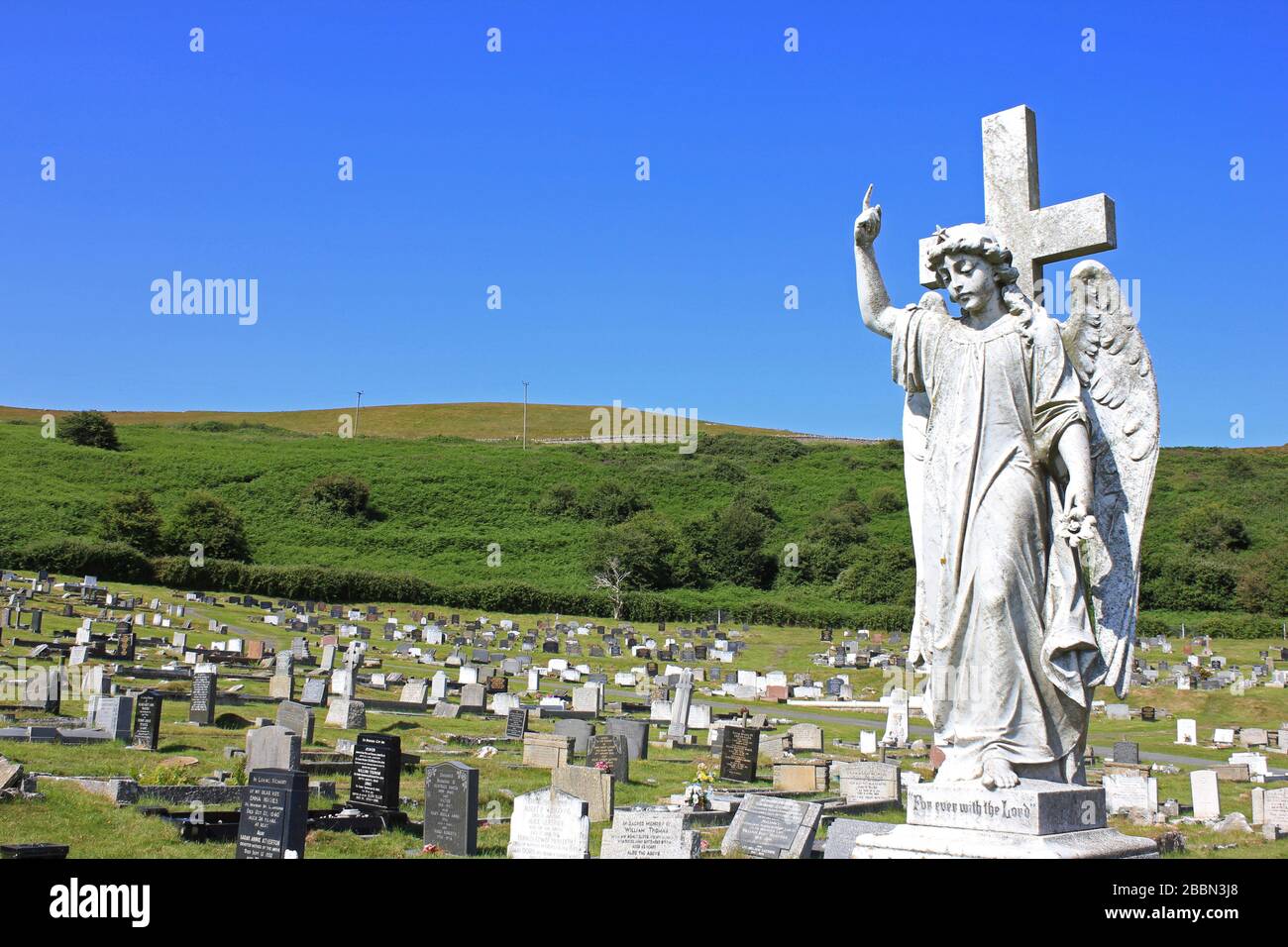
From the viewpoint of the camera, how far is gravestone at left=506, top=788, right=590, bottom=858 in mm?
9562

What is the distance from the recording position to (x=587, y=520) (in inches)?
2881

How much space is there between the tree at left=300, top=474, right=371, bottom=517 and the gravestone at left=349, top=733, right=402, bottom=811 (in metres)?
60.0

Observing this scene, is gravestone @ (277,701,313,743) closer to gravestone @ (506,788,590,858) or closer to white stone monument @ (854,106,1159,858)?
gravestone @ (506,788,590,858)

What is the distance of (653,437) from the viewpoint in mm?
107375

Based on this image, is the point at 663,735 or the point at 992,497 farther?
the point at 663,735

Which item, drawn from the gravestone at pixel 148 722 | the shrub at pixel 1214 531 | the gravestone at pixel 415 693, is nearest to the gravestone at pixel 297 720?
the gravestone at pixel 148 722

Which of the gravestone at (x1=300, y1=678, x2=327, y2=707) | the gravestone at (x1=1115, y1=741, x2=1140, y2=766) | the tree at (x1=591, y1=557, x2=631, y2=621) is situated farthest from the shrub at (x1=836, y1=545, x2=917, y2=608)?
the gravestone at (x1=300, y1=678, x2=327, y2=707)

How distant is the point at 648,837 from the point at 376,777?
3.60 metres

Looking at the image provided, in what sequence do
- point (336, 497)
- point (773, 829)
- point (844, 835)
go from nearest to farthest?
1. point (844, 835)
2. point (773, 829)
3. point (336, 497)

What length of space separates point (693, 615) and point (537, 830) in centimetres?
4360

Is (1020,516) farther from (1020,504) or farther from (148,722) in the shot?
(148,722)

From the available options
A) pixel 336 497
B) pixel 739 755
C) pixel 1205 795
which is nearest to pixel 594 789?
pixel 739 755
